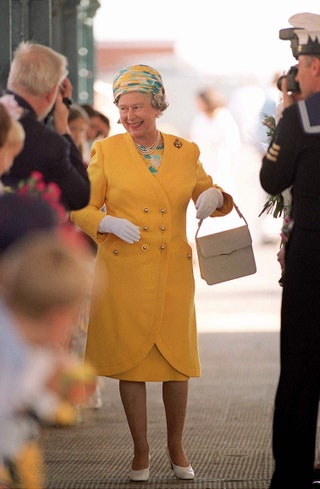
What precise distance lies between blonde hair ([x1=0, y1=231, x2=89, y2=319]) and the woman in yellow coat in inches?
91.2

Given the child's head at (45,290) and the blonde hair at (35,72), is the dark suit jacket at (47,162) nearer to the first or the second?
the blonde hair at (35,72)

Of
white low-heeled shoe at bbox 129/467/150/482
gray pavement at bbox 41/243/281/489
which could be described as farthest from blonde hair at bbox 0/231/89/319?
white low-heeled shoe at bbox 129/467/150/482

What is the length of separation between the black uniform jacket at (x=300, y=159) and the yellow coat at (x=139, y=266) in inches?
39.5

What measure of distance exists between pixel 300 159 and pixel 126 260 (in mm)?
1213

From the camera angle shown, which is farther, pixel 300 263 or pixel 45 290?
pixel 300 263

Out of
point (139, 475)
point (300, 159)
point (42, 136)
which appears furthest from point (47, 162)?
point (139, 475)

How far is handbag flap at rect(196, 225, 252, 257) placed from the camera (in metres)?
6.36

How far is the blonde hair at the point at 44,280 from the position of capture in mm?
3834

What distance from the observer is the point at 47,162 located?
540 cm

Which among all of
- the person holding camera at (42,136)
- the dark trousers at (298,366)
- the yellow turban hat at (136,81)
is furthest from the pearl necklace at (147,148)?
the dark trousers at (298,366)

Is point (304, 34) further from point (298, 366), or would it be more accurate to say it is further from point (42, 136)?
point (298, 366)

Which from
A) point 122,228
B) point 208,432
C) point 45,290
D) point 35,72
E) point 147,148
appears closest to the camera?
point 45,290

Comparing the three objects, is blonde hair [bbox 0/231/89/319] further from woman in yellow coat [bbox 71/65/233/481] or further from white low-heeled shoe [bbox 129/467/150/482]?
white low-heeled shoe [bbox 129/467/150/482]

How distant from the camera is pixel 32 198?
4.59 m
